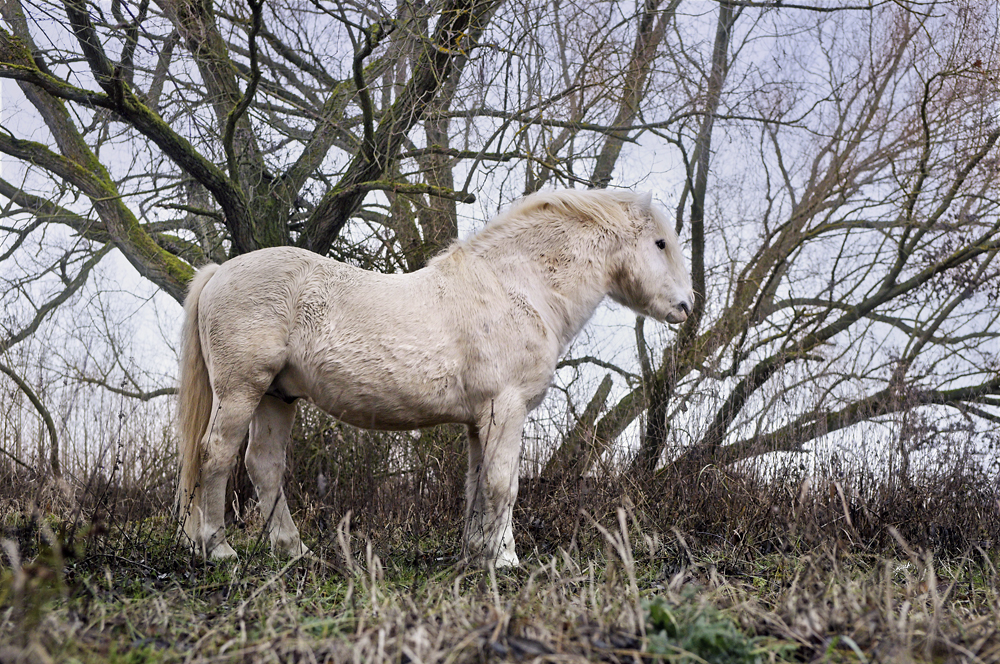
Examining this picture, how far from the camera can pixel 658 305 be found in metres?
4.84

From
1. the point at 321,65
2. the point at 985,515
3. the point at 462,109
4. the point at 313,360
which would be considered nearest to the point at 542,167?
the point at 462,109

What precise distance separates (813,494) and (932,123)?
553 cm

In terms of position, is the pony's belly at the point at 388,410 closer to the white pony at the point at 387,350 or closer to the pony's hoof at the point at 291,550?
the white pony at the point at 387,350

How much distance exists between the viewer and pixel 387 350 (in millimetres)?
4184

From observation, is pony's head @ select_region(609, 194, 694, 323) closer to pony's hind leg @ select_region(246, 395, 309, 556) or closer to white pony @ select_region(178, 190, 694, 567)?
white pony @ select_region(178, 190, 694, 567)

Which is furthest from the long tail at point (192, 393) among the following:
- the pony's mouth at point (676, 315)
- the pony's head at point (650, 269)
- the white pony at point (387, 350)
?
the pony's mouth at point (676, 315)

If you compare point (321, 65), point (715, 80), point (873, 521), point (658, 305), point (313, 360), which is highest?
point (715, 80)

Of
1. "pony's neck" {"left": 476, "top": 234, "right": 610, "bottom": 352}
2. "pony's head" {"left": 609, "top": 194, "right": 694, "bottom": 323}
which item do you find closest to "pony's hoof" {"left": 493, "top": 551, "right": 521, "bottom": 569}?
"pony's neck" {"left": 476, "top": 234, "right": 610, "bottom": 352}

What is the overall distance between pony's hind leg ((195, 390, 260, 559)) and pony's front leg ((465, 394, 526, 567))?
125 cm

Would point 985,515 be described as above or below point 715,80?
below

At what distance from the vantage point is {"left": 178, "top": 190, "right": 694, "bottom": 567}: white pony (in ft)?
13.7

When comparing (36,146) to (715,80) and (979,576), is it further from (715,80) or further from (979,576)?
(979,576)

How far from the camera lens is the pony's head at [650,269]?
15.8 feet

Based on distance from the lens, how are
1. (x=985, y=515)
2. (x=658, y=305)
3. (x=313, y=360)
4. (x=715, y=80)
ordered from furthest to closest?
(x=715, y=80) < (x=985, y=515) < (x=658, y=305) < (x=313, y=360)
